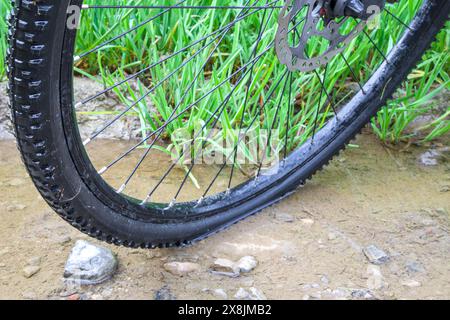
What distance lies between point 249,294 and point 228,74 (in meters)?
0.96

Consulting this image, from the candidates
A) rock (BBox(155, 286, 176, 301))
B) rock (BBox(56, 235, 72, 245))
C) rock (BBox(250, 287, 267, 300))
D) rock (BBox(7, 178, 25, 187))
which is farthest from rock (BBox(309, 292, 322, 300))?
rock (BBox(7, 178, 25, 187))

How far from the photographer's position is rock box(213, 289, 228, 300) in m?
1.71

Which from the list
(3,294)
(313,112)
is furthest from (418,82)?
(3,294)

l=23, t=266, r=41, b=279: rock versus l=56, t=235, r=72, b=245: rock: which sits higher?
l=56, t=235, r=72, b=245: rock

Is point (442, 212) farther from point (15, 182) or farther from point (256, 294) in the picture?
point (15, 182)

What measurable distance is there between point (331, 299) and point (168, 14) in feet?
4.25

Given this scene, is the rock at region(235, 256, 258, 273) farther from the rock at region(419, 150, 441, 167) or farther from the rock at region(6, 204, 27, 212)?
the rock at region(419, 150, 441, 167)

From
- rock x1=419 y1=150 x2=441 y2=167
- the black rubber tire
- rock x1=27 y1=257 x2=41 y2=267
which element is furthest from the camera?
rock x1=419 y1=150 x2=441 y2=167

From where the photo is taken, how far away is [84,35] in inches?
97.7

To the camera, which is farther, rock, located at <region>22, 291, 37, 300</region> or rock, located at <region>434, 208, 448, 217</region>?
rock, located at <region>434, 208, 448, 217</region>

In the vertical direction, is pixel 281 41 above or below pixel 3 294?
above

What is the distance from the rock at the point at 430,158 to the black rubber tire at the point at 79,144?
34 centimetres

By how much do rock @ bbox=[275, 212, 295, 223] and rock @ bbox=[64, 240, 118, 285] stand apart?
54 cm

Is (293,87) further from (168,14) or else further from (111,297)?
(111,297)
